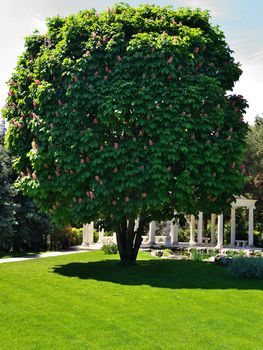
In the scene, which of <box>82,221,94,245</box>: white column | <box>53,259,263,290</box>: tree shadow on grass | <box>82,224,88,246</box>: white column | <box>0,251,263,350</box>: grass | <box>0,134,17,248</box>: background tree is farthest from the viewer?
<box>82,221,94,245</box>: white column

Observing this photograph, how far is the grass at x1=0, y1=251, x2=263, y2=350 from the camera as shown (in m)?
7.59

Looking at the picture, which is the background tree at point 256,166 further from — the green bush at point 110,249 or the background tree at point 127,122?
the background tree at point 127,122

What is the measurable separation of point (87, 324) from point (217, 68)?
35.5 ft

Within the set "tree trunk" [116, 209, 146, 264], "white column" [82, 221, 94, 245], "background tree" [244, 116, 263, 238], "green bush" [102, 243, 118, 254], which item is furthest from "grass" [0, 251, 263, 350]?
"background tree" [244, 116, 263, 238]

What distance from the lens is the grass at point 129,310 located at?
7.59 meters

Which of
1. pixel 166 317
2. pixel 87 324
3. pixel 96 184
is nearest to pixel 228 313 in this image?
pixel 166 317

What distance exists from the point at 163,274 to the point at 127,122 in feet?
17.0

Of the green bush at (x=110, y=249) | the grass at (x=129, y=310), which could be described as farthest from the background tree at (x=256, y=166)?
the grass at (x=129, y=310)

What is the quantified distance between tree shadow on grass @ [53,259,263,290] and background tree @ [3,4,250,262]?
1.88 metres

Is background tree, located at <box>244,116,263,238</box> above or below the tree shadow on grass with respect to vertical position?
above

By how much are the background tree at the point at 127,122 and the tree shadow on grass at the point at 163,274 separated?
1.88m

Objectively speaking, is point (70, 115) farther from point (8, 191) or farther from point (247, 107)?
point (8, 191)

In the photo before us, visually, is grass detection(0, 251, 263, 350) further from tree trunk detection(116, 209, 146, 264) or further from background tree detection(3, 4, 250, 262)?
background tree detection(3, 4, 250, 262)

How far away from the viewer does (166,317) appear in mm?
9125
